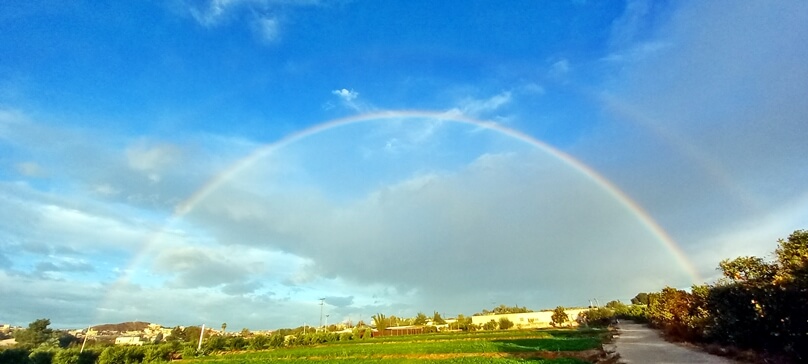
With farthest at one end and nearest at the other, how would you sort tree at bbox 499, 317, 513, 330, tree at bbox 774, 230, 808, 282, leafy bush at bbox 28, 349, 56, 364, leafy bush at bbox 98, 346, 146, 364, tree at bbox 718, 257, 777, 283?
tree at bbox 499, 317, 513, 330 < leafy bush at bbox 98, 346, 146, 364 < leafy bush at bbox 28, 349, 56, 364 < tree at bbox 718, 257, 777, 283 < tree at bbox 774, 230, 808, 282

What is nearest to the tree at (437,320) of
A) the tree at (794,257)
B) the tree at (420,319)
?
the tree at (420,319)

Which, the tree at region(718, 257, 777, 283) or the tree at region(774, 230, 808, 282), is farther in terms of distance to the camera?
the tree at region(718, 257, 777, 283)

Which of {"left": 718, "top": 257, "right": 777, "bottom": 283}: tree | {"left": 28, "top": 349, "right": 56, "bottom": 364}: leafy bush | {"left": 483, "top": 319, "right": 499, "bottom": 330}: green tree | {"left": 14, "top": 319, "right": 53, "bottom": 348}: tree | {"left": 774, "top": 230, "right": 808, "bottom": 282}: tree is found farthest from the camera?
{"left": 483, "top": 319, "right": 499, "bottom": 330}: green tree

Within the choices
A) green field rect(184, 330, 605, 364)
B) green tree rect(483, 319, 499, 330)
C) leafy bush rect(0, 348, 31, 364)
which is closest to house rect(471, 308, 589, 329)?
green tree rect(483, 319, 499, 330)

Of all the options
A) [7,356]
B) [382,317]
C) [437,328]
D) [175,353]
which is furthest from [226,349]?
[437,328]

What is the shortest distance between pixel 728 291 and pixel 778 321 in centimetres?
539

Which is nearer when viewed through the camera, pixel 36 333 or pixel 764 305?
pixel 764 305

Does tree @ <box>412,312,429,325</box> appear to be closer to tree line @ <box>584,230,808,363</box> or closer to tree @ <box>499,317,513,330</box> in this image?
tree @ <box>499,317,513,330</box>

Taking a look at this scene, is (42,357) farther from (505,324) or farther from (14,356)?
(505,324)

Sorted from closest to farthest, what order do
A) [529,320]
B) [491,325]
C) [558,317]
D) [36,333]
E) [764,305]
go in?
[764,305] → [36,333] → [558,317] → [491,325] → [529,320]

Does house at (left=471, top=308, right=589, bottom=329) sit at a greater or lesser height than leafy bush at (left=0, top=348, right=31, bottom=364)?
greater

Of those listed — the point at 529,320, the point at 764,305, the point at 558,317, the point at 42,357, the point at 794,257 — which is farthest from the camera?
the point at 529,320

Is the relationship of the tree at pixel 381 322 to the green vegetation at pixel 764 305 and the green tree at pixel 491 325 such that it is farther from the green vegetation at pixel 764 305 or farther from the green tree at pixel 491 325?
the green vegetation at pixel 764 305

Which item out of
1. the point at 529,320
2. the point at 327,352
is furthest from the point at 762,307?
the point at 529,320
